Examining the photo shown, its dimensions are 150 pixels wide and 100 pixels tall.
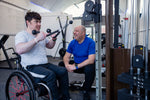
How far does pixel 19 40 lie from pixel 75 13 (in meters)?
8.59

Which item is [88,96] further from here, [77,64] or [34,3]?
[34,3]

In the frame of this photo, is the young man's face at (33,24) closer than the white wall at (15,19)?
Yes

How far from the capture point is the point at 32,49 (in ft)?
4.92

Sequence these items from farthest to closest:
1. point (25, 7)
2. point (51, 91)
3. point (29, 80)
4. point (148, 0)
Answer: point (25, 7) < point (51, 91) < point (29, 80) < point (148, 0)

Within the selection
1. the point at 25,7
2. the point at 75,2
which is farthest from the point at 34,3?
the point at 75,2

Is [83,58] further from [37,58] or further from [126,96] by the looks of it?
[126,96]

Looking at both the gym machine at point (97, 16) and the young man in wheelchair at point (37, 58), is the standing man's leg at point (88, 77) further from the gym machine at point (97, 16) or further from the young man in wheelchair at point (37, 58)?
the gym machine at point (97, 16)

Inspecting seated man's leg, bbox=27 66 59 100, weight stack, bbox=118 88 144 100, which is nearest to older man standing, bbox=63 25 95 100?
seated man's leg, bbox=27 66 59 100

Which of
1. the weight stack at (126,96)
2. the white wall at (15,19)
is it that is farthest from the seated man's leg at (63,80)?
the white wall at (15,19)

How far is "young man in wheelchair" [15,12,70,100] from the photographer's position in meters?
1.38

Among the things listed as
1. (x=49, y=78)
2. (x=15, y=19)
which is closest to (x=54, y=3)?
(x=15, y=19)

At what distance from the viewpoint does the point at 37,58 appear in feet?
4.92

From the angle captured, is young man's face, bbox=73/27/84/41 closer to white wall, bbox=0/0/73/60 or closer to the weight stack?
the weight stack

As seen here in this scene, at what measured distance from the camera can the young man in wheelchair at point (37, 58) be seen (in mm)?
1377
